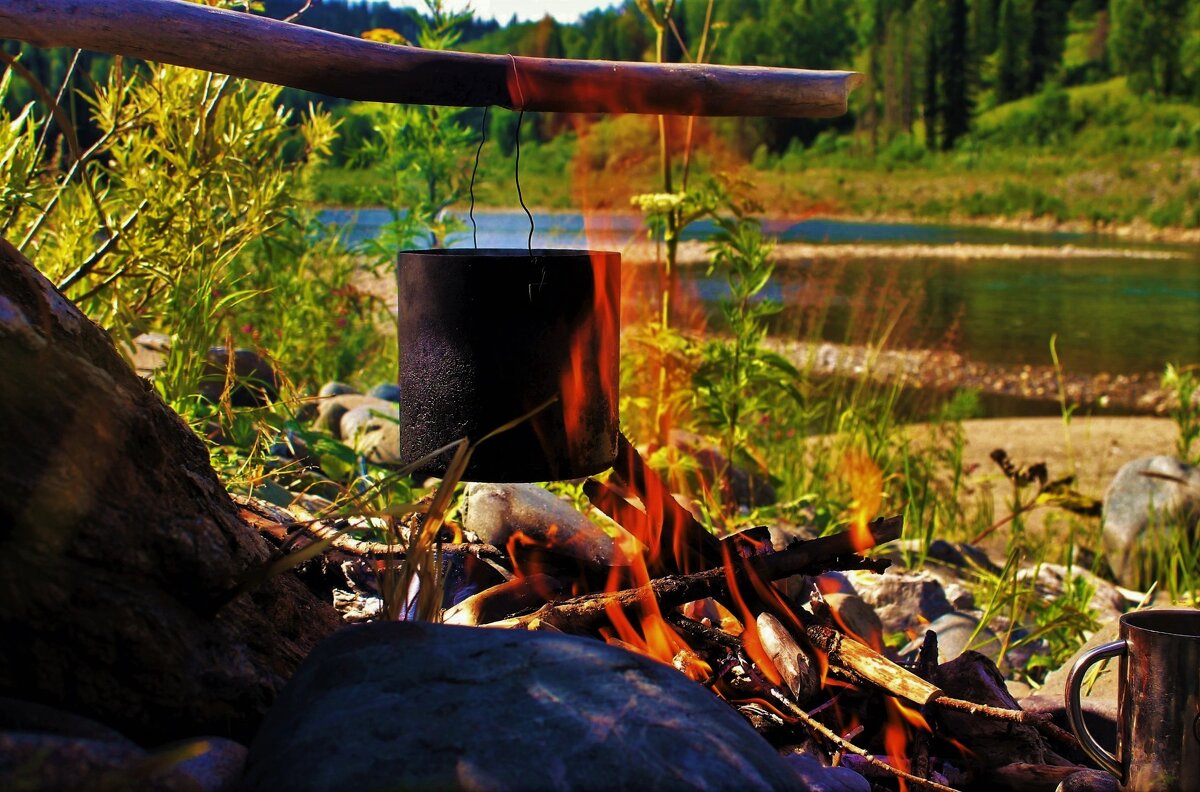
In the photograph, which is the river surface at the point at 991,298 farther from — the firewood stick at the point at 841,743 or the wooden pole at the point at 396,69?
the firewood stick at the point at 841,743

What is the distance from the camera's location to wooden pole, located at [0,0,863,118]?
7.04 feet

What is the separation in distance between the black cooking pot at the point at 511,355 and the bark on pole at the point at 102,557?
26.5 inches

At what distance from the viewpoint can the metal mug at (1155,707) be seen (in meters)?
2.00

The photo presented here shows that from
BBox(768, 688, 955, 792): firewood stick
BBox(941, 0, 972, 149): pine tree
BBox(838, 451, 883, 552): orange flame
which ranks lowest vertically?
BBox(838, 451, 883, 552): orange flame

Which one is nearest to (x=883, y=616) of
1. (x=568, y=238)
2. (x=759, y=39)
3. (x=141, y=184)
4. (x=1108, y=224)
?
(x=141, y=184)

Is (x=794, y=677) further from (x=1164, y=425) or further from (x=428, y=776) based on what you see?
(x=1164, y=425)

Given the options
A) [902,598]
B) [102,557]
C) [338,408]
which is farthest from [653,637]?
[338,408]

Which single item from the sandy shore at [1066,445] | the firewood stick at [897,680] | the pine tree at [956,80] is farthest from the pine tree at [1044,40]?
the firewood stick at [897,680]

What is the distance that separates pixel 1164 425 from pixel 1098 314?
8.33 meters

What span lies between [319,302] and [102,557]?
5.24 m

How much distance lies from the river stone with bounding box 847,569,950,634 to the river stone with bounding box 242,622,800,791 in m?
2.84

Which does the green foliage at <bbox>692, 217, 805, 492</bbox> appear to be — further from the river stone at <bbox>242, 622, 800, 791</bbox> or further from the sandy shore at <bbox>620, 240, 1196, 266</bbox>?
the sandy shore at <bbox>620, 240, 1196, 266</bbox>

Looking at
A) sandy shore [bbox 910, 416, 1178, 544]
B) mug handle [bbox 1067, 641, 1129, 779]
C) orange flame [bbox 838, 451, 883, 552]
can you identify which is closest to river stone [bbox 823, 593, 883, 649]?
orange flame [bbox 838, 451, 883, 552]

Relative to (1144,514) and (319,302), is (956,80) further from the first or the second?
(319,302)
